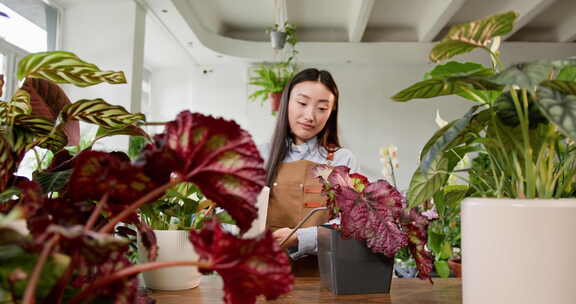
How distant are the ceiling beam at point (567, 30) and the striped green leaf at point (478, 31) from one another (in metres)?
7.14

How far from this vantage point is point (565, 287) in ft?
1.67

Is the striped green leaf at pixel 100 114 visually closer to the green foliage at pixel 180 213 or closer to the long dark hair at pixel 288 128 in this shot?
the green foliage at pixel 180 213

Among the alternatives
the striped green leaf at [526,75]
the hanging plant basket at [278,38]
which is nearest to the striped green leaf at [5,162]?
the striped green leaf at [526,75]

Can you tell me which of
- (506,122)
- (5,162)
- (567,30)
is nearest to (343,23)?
(567,30)

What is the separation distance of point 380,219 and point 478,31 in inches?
12.4

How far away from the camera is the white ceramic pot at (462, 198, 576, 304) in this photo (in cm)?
51

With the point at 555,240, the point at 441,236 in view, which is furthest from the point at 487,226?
the point at 441,236

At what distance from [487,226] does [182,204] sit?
537 mm

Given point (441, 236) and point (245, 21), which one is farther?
point (245, 21)

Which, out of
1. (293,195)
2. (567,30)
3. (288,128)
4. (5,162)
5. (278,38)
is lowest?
(293,195)

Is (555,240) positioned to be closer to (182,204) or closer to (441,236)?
(182,204)

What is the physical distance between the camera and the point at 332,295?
31.4 inches

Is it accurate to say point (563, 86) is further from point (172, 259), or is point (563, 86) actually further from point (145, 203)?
point (172, 259)

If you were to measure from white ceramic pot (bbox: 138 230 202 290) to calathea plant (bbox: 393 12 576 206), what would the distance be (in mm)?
397
